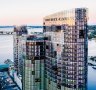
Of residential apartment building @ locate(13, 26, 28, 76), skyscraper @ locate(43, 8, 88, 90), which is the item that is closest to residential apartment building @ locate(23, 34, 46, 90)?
skyscraper @ locate(43, 8, 88, 90)

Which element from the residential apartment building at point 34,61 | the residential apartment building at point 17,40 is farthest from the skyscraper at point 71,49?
the residential apartment building at point 17,40

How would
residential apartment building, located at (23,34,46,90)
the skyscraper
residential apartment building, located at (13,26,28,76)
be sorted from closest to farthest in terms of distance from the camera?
the skyscraper → residential apartment building, located at (23,34,46,90) → residential apartment building, located at (13,26,28,76)

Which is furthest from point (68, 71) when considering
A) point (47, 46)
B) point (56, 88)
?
point (47, 46)

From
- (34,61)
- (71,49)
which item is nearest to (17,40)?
(34,61)

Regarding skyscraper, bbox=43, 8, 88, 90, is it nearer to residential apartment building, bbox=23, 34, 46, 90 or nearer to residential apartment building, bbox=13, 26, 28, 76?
residential apartment building, bbox=23, 34, 46, 90

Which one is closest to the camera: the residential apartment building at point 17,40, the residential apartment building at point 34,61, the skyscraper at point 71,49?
the skyscraper at point 71,49

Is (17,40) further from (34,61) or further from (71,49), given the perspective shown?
(71,49)

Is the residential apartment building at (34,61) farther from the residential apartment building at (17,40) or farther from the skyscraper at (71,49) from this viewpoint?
the residential apartment building at (17,40)
